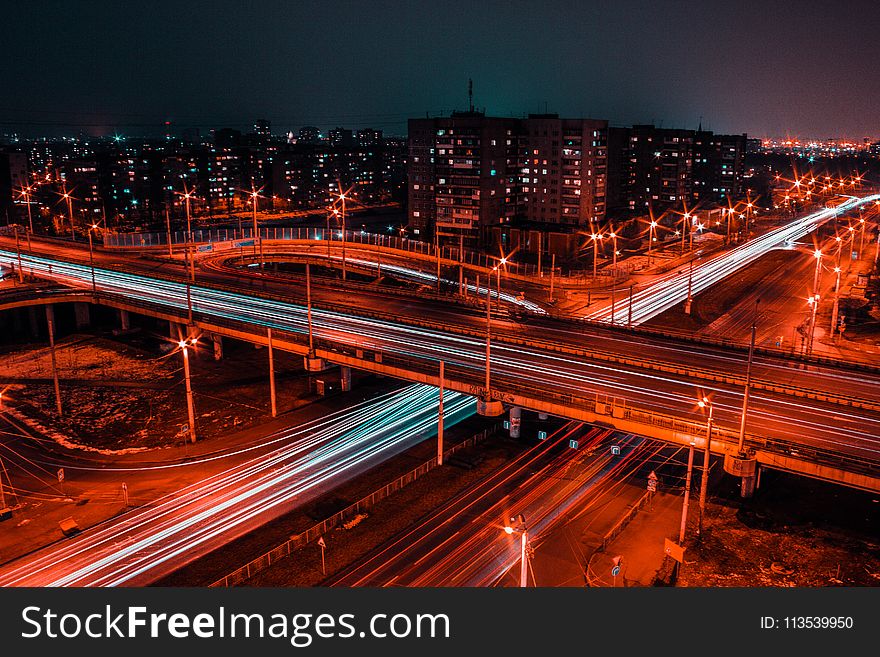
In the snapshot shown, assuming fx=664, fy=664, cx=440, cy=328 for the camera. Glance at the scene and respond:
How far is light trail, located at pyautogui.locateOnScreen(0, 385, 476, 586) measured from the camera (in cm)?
2375

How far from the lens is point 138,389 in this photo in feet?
143

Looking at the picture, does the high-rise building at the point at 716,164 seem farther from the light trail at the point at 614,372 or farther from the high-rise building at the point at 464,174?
the light trail at the point at 614,372

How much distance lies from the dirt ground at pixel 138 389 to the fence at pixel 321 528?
453 inches

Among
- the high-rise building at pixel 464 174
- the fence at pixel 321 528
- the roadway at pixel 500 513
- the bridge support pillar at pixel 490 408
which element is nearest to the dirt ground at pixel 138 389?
the fence at pixel 321 528

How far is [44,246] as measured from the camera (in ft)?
254

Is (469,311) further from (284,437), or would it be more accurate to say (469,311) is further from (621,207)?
(621,207)

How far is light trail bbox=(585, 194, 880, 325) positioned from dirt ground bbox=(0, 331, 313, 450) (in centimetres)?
2642

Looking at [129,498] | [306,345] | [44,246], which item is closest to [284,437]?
[306,345]

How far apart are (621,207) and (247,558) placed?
104909 millimetres

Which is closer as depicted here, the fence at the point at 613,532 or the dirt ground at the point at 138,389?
the fence at the point at 613,532

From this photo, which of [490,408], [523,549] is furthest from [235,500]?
[523,549]

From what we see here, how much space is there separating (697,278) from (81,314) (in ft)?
195

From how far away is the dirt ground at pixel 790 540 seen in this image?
75.0 feet

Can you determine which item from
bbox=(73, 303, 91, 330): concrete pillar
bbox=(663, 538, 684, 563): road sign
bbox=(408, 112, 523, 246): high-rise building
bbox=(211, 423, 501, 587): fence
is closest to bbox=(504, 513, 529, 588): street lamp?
bbox=(663, 538, 684, 563): road sign
